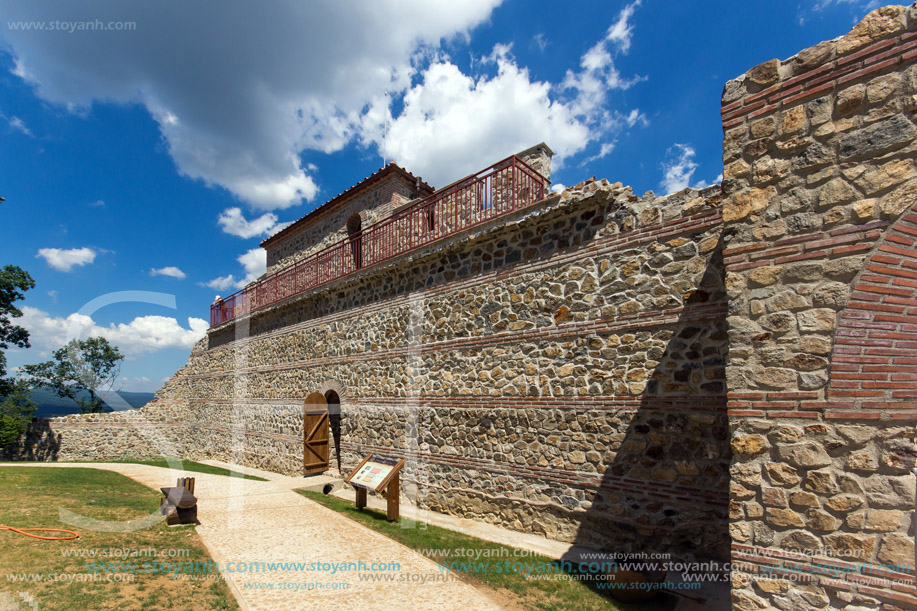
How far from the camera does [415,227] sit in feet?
33.8

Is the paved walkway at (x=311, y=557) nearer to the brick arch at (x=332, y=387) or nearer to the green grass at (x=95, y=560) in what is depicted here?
the green grass at (x=95, y=560)

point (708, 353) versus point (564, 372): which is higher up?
point (708, 353)

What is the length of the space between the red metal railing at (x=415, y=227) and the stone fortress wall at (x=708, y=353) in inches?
25.4

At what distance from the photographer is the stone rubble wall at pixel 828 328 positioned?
9.34ft

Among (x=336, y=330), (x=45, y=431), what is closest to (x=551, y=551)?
(x=336, y=330)

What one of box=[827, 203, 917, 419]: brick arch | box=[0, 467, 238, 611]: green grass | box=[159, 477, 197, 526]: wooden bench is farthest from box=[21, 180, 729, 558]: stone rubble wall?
box=[0, 467, 238, 611]: green grass

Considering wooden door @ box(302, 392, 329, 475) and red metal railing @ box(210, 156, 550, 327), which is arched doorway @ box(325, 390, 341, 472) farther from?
red metal railing @ box(210, 156, 550, 327)

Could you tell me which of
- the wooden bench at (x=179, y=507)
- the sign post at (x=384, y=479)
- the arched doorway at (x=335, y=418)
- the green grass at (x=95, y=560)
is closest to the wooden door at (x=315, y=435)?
the arched doorway at (x=335, y=418)

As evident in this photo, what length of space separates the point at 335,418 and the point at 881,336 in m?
10.2

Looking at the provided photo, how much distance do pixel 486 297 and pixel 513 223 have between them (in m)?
1.34

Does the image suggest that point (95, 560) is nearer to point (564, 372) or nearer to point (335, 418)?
point (564, 372)

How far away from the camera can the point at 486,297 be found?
7.41 meters

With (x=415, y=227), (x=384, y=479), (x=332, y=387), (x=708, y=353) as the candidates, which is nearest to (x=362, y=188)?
(x=415, y=227)

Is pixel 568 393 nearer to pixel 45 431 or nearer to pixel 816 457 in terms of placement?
pixel 816 457
